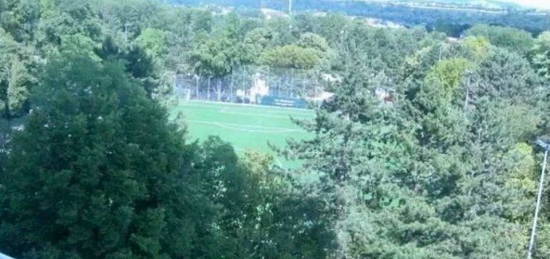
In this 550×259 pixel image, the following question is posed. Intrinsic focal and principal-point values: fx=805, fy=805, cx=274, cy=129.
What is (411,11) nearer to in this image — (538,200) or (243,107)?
(243,107)

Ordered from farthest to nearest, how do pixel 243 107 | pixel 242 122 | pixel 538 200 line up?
pixel 243 107
pixel 242 122
pixel 538 200

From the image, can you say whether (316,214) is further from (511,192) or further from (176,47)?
(176,47)

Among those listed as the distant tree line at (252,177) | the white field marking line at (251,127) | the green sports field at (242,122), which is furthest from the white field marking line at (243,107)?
the distant tree line at (252,177)

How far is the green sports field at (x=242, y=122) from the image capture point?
36656mm

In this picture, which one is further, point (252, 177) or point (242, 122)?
point (242, 122)

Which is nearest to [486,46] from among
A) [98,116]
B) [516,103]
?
[516,103]

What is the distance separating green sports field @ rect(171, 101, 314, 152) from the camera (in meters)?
36.7

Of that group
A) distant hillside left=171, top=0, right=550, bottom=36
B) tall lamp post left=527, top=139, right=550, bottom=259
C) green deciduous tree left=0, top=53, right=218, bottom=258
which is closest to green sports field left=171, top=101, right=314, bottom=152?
tall lamp post left=527, top=139, right=550, bottom=259

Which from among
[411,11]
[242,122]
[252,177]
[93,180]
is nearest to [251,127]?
[242,122]

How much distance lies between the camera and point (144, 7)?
66062 millimetres

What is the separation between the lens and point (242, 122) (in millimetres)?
41719

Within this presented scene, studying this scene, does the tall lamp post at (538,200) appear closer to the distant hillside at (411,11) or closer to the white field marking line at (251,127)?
the white field marking line at (251,127)

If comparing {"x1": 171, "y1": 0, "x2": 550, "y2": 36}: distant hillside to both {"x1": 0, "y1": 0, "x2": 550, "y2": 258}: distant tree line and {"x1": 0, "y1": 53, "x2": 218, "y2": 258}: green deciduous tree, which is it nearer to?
{"x1": 0, "y1": 0, "x2": 550, "y2": 258}: distant tree line

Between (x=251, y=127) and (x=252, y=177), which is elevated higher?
(x=252, y=177)
